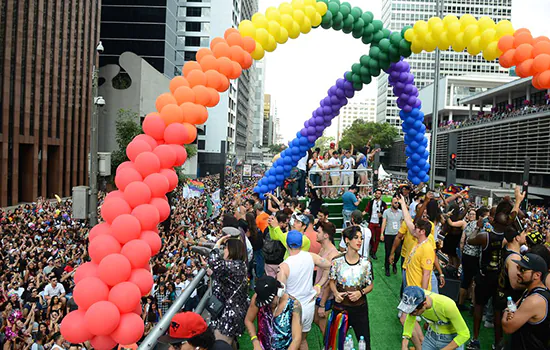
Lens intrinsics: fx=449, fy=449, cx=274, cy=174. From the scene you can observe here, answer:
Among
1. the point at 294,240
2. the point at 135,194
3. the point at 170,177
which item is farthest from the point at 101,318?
the point at 294,240

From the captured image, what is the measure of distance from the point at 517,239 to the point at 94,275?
4.83 m

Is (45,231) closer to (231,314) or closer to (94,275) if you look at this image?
(94,275)

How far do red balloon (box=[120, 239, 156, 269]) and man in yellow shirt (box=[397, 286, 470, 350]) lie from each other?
2921 millimetres

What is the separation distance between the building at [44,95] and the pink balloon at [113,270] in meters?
23.0

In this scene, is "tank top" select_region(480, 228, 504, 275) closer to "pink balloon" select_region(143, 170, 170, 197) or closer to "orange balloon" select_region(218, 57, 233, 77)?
"pink balloon" select_region(143, 170, 170, 197)

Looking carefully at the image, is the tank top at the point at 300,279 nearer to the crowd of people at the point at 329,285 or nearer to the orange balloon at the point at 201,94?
the crowd of people at the point at 329,285

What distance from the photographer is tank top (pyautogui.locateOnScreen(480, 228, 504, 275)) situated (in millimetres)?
5664

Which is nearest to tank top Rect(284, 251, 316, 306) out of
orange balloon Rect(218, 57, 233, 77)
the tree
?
orange balloon Rect(218, 57, 233, 77)

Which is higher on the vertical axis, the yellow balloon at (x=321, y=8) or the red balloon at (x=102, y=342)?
the yellow balloon at (x=321, y=8)

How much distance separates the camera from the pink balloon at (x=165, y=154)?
5988mm

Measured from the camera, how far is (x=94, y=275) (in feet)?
16.5

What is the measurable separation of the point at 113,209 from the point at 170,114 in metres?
1.64

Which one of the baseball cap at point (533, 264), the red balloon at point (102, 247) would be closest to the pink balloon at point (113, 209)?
the red balloon at point (102, 247)

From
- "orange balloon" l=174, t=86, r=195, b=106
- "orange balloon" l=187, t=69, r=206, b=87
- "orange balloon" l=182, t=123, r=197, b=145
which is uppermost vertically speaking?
"orange balloon" l=187, t=69, r=206, b=87
